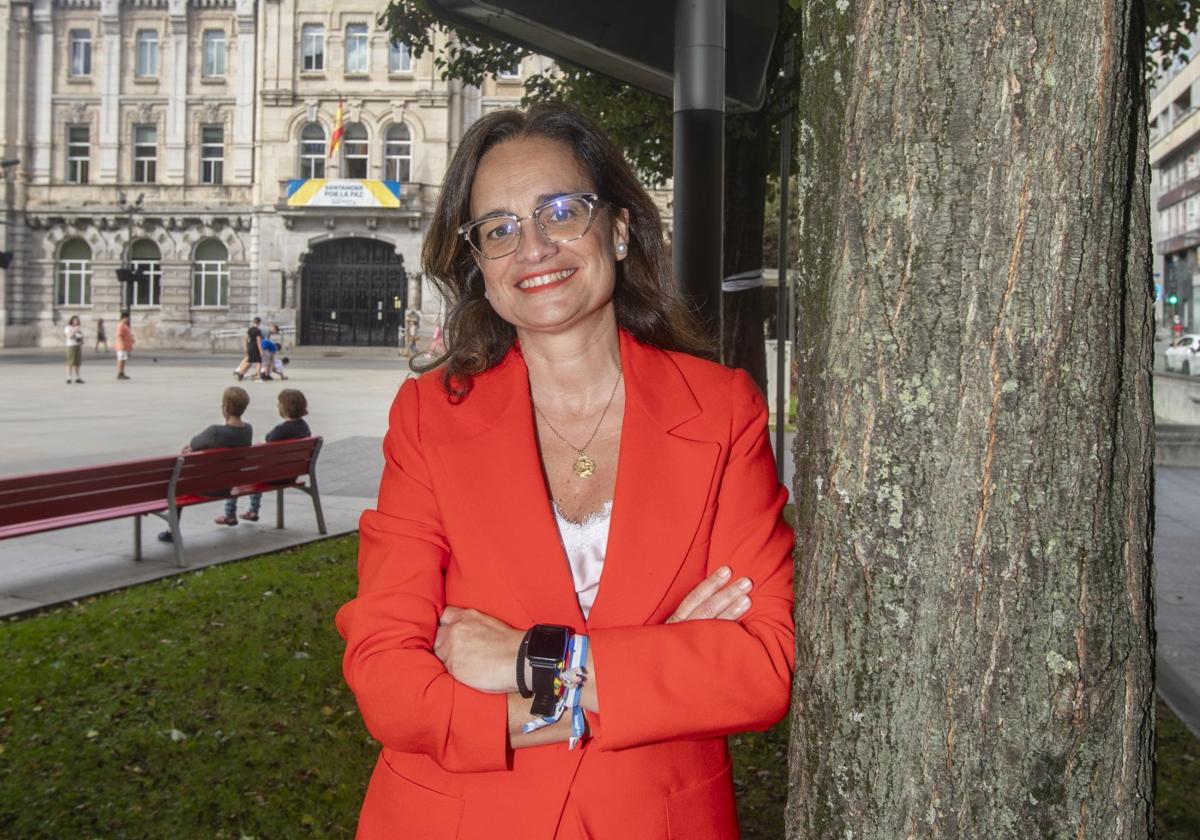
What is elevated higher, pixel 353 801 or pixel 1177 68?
pixel 1177 68

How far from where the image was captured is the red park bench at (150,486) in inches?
272

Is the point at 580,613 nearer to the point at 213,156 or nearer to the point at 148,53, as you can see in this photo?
the point at 213,156

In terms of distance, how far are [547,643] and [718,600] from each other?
30 centimetres

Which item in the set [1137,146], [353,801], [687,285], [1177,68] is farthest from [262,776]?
[1177,68]

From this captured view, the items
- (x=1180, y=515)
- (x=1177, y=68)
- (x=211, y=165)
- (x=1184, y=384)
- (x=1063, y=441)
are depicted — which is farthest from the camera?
(x=1177, y=68)

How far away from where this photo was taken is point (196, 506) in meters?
10.5

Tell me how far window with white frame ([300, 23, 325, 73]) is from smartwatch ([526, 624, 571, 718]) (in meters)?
47.0

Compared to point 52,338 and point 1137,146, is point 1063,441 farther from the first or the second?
point 52,338

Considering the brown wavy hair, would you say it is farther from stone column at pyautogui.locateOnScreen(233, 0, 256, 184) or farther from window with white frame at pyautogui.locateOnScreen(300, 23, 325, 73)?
stone column at pyautogui.locateOnScreen(233, 0, 256, 184)

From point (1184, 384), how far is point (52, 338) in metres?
43.4

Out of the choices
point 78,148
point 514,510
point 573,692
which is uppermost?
point 78,148

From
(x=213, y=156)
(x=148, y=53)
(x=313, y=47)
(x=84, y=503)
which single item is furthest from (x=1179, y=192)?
(x=84, y=503)

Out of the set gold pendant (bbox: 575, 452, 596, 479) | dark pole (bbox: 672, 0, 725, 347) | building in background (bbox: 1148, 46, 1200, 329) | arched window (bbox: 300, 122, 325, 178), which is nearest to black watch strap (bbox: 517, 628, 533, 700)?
gold pendant (bbox: 575, 452, 596, 479)

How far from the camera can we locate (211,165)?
47812mm
